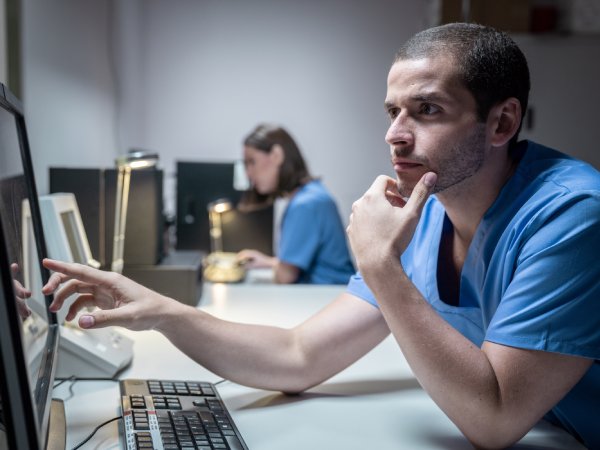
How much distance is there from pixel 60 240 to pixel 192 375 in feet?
1.16

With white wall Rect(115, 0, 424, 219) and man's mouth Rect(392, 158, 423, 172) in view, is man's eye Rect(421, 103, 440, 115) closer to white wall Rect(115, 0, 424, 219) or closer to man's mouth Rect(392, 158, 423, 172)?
man's mouth Rect(392, 158, 423, 172)

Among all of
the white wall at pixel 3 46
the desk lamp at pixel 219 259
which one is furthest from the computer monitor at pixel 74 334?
the desk lamp at pixel 219 259

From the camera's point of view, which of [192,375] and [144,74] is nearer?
[192,375]

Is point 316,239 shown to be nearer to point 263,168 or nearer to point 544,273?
point 263,168

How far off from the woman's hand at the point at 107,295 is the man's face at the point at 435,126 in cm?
44

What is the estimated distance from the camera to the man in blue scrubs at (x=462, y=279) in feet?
2.93

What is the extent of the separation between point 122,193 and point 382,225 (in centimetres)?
94

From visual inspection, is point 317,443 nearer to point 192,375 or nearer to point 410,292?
point 410,292

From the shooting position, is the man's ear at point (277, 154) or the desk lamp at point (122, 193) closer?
the desk lamp at point (122, 193)

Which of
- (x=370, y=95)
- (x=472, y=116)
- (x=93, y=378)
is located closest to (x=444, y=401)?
(x=472, y=116)

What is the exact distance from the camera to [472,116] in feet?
3.45

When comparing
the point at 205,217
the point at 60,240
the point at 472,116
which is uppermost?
the point at 472,116

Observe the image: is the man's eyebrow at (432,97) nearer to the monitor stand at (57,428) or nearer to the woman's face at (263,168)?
the monitor stand at (57,428)

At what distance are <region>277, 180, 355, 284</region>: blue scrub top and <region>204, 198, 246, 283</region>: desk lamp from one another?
0.75 feet
